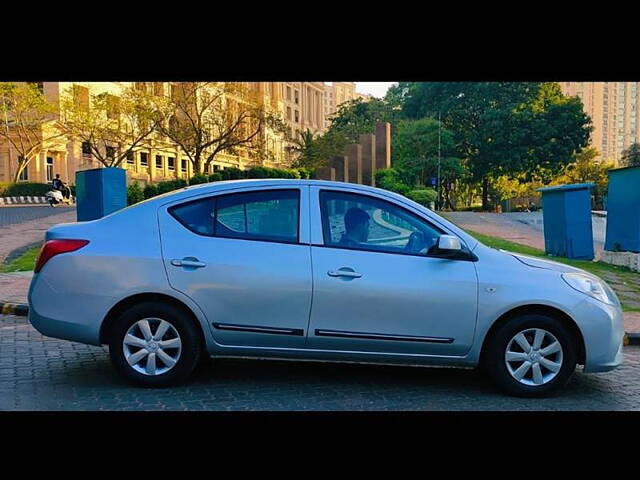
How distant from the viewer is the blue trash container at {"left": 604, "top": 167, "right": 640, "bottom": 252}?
12.4 m

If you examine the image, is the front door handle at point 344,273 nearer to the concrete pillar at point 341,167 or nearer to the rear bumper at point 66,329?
the rear bumper at point 66,329

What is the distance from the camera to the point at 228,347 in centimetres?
494

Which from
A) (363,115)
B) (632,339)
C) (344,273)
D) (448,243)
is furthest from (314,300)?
(363,115)

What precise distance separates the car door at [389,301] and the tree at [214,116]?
35.9 metres

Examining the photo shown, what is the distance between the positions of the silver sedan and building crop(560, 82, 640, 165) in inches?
4682

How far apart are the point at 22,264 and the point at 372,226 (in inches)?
397

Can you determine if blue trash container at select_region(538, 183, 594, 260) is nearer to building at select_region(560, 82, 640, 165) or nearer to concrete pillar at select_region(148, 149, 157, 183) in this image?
concrete pillar at select_region(148, 149, 157, 183)

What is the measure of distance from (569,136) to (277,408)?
47.1m

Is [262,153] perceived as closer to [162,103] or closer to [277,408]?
[162,103]

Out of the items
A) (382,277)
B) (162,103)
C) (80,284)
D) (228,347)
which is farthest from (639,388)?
(162,103)

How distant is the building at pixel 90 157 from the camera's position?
42.8m

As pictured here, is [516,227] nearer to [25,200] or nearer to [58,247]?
[58,247]

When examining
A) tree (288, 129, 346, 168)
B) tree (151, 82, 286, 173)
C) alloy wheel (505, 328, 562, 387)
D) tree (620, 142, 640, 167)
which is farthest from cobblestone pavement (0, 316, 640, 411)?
tree (620, 142, 640, 167)

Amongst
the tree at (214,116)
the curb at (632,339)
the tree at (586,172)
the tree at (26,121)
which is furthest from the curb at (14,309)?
the tree at (586,172)
